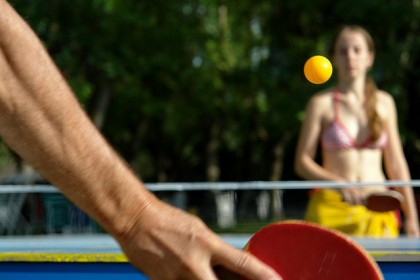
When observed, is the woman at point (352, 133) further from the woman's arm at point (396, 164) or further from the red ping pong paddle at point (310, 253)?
the red ping pong paddle at point (310, 253)

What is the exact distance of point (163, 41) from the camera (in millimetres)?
21312

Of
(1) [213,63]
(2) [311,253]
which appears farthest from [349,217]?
(1) [213,63]

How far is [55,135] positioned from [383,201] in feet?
12.7

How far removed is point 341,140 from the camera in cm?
573

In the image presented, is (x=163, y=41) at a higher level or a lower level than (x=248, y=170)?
higher

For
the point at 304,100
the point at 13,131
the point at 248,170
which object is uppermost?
the point at 13,131

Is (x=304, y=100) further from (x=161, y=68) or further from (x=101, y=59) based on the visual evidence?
(x=101, y=59)

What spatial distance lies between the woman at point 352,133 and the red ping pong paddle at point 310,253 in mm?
3432

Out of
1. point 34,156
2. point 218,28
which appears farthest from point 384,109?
point 218,28

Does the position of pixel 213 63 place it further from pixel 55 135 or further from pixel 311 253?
pixel 55 135

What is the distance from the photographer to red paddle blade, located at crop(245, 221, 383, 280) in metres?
2.07

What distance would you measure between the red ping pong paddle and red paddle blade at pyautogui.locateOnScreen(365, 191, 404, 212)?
3.18 metres

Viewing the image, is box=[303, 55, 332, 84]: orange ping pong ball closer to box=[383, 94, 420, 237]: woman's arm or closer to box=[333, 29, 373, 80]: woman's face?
box=[333, 29, 373, 80]: woman's face

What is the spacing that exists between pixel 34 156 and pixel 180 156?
3593cm
